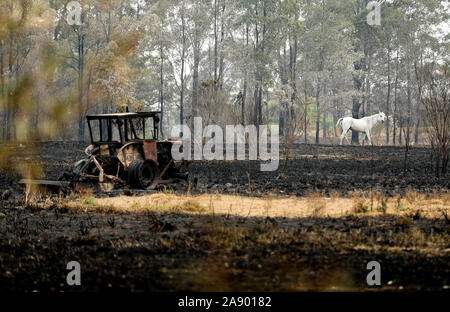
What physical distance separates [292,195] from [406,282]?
6741 millimetres

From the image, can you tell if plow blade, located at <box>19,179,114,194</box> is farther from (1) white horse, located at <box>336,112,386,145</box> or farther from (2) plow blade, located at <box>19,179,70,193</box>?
(1) white horse, located at <box>336,112,386,145</box>

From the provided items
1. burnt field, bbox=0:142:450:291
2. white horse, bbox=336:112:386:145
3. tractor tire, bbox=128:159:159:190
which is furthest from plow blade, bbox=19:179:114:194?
white horse, bbox=336:112:386:145

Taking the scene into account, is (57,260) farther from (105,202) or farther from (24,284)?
(105,202)

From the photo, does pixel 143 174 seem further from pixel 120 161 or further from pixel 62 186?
pixel 62 186

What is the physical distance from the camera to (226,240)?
658 cm

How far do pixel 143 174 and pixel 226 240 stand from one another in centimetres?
640

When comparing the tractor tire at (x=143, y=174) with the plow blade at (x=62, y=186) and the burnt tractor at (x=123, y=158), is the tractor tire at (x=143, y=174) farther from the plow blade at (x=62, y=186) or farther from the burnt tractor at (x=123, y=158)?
the plow blade at (x=62, y=186)

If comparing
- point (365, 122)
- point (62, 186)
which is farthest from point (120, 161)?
point (365, 122)

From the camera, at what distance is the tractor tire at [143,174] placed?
12.1m

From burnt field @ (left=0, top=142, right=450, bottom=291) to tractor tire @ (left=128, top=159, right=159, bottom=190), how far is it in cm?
44

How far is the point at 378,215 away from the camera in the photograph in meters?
8.69

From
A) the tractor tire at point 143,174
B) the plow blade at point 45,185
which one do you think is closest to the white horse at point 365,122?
the tractor tire at point 143,174
